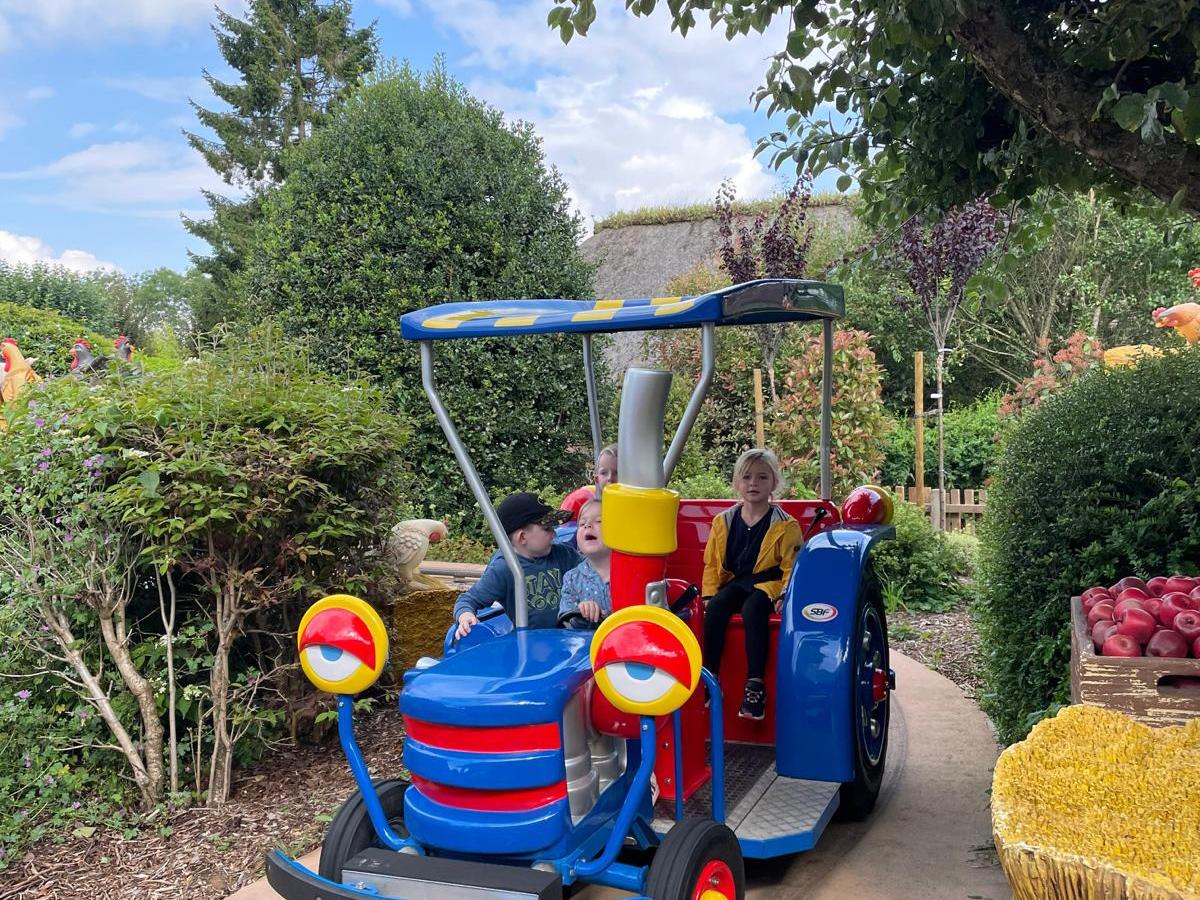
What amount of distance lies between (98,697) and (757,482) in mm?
2884

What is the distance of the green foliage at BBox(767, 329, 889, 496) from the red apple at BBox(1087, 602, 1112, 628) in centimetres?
694

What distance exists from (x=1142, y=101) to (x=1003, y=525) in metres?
2.03

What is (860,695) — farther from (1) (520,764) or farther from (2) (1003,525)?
(1) (520,764)

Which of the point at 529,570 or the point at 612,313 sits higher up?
the point at 612,313

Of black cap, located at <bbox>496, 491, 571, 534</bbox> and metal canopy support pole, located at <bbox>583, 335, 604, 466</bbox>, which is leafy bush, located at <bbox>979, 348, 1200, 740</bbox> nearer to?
metal canopy support pole, located at <bbox>583, 335, 604, 466</bbox>

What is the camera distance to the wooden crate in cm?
247

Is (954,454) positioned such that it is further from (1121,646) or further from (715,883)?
(715,883)

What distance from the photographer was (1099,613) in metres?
2.86

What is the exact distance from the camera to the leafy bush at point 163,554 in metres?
4.06

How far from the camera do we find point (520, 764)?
2525mm

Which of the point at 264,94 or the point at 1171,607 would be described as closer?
the point at 1171,607

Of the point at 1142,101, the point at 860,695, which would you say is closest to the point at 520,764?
the point at 860,695

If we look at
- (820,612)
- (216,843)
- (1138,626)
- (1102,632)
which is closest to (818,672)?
(820,612)

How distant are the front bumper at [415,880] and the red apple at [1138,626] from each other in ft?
5.33
